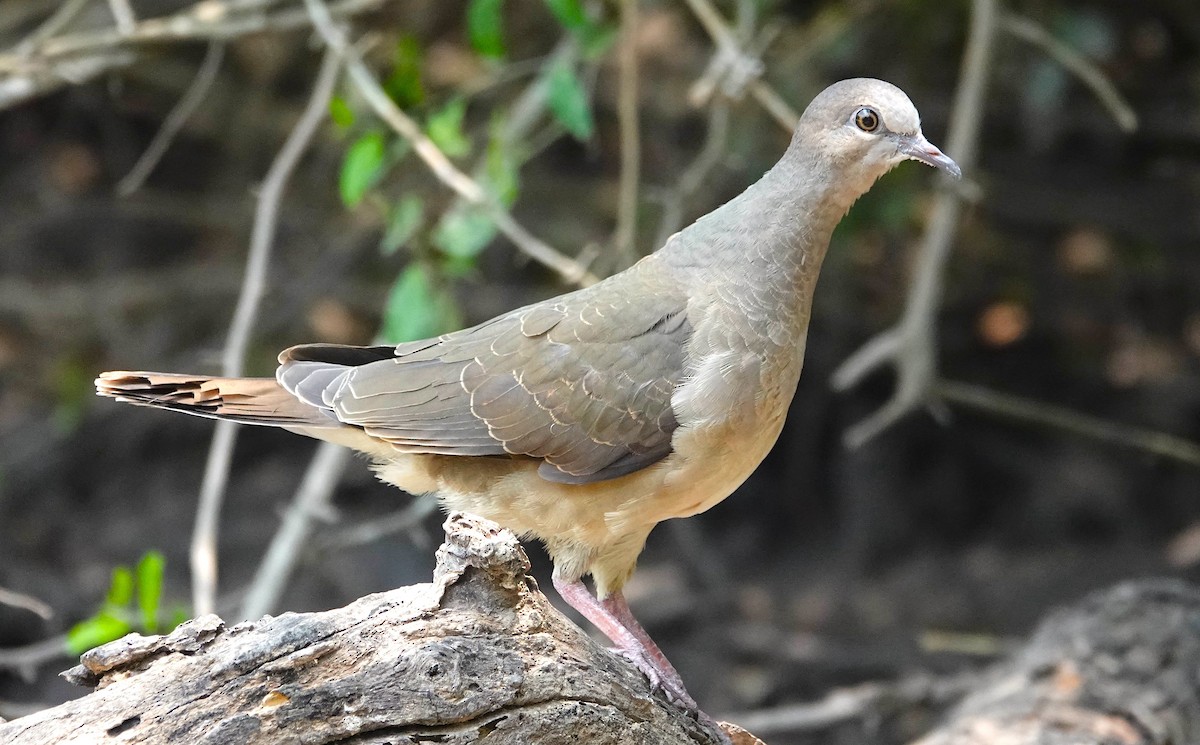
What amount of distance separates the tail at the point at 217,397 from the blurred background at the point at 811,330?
2547 millimetres

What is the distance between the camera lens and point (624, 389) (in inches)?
125

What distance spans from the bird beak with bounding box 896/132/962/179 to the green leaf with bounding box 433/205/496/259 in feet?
5.10

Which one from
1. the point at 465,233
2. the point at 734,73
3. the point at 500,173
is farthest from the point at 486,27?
the point at 734,73

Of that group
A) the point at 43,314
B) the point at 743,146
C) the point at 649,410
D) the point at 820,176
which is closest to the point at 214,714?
the point at 649,410

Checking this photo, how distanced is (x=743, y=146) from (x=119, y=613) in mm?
3660

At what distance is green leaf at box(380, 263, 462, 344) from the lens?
409 cm

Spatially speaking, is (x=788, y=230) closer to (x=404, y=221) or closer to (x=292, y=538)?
(x=404, y=221)

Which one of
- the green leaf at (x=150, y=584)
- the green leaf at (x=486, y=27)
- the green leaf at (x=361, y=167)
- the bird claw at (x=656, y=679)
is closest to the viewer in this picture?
the bird claw at (x=656, y=679)

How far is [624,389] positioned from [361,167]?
1460 mm

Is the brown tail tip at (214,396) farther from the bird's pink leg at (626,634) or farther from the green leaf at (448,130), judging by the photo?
the green leaf at (448,130)

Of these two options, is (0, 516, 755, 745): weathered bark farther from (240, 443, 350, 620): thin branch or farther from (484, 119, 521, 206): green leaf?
(484, 119, 521, 206): green leaf

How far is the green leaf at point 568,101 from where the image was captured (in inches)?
167

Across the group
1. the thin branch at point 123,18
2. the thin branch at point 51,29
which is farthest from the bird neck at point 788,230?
the thin branch at point 51,29

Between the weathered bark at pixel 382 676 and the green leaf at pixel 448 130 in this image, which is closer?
the weathered bark at pixel 382 676
